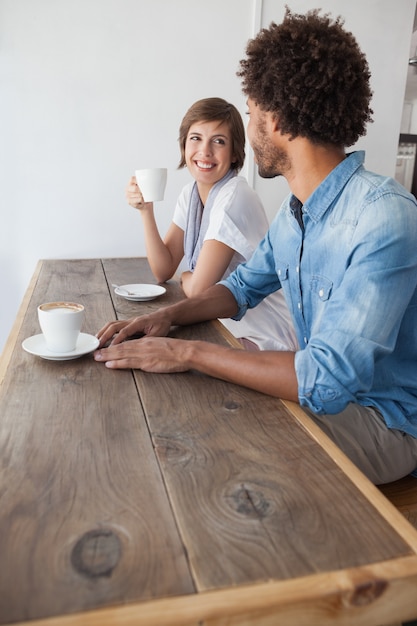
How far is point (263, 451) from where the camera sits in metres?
0.74

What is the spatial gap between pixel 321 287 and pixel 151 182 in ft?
2.51

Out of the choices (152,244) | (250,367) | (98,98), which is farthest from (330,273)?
(98,98)

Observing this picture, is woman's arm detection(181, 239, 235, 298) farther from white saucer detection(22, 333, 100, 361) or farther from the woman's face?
white saucer detection(22, 333, 100, 361)

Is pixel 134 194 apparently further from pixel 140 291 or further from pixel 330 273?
pixel 330 273

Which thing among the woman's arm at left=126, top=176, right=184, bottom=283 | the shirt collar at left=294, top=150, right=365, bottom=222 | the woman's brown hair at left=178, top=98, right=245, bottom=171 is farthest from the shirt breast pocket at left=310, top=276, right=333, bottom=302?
the woman's brown hair at left=178, top=98, right=245, bottom=171

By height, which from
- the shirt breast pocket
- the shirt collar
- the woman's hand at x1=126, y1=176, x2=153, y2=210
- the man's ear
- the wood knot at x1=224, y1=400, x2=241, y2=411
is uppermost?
the man's ear

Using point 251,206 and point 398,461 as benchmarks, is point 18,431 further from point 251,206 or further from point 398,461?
point 251,206

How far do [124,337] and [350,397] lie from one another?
0.50 m

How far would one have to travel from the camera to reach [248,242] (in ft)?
5.48

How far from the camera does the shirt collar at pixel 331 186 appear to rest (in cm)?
112

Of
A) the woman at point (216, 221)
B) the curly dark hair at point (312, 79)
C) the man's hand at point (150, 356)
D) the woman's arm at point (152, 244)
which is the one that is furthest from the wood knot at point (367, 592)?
the woman's arm at point (152, 244)

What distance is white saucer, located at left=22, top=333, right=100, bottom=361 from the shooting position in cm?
104

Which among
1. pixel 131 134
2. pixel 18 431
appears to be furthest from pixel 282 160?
pixel 131 134

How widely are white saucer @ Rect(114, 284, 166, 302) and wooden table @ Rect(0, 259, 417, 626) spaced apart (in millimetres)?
665
